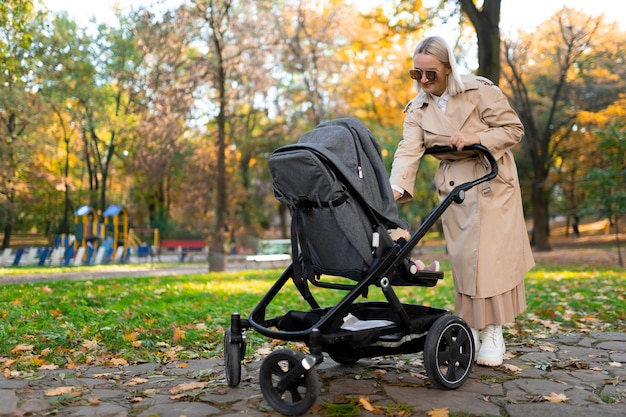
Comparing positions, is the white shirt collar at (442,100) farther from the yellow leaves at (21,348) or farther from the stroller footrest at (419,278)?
the yellow leaves at (21,348)

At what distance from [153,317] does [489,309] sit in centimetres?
338

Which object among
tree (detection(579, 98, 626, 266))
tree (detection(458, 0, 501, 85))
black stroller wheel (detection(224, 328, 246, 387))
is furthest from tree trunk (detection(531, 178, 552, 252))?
black stroller wheel (detection(224, 328, 246, 387))

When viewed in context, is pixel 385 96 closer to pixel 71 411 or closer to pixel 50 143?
pixel 50 143

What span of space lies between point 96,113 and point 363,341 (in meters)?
30.6

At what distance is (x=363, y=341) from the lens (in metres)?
3.14

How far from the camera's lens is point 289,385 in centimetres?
297

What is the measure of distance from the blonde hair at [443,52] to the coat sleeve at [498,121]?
0.61 feet

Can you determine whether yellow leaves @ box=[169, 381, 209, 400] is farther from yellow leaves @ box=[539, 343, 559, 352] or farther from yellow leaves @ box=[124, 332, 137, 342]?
yellow leaves @ box=[539, 343, 559, 352]

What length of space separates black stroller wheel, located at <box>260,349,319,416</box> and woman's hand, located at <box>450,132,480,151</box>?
5.14 feet

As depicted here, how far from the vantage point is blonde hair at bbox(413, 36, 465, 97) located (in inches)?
146

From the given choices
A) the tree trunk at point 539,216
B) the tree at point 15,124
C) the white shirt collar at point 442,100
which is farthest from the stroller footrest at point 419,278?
the tree trunk at point 539,216

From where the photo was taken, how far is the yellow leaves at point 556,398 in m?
3.18

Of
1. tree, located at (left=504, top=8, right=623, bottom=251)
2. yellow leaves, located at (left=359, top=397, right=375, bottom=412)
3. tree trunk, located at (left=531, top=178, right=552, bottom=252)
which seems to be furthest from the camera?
tree trunk, located at (left=531, top=178, right=552, bottom=252)

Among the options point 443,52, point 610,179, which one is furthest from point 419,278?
point 610,179
